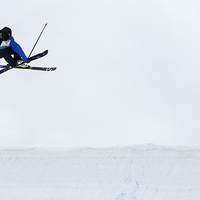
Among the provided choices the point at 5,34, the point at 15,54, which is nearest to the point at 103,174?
the point at 5,34

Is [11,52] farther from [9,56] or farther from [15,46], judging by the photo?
[15,46]

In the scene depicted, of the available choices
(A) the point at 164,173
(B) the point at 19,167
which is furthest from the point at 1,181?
(A) the point at 164,173

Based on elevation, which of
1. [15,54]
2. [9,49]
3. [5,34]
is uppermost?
[5,34]

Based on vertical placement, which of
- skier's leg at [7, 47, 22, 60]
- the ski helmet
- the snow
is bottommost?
the snow

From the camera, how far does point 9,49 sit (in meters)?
7.30

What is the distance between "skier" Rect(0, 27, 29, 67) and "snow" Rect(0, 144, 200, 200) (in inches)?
80.2

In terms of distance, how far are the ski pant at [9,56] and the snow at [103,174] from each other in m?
2.06

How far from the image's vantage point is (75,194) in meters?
5.84

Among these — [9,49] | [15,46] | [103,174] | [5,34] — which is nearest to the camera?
[103,174]

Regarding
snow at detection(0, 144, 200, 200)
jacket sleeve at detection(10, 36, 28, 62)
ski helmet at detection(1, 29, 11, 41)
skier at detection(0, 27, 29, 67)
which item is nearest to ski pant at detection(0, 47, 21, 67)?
skier at detection(0, 27, 29, 67)

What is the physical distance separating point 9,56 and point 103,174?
318cm

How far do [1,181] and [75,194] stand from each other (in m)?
1.35

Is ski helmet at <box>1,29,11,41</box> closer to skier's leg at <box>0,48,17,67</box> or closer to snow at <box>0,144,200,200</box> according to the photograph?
skier's leg at <box>0,48,17,67</box>

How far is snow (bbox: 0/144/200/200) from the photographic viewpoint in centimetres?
566
